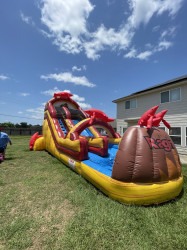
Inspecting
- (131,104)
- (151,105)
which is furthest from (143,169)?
(131,104)

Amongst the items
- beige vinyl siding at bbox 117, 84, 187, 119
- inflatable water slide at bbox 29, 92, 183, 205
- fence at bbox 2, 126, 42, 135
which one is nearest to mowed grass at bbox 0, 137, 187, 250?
inflatable water slide at bbox 29, 92, 183, 205

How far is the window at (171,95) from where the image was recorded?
12.7m

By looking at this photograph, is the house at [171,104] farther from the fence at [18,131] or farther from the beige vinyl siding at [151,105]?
the fence at [18,131]

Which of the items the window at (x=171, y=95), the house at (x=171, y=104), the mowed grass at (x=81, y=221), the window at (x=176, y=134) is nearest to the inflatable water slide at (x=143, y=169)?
the mowed grass at (x=81, y=221)

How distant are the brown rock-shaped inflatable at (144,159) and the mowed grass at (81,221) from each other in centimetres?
60

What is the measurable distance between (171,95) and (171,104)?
0.68 m

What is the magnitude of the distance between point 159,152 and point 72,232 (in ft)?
7.89

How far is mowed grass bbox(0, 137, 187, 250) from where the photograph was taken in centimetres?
264

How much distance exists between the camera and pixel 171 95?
13.2 metres

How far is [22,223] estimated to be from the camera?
3143 mm

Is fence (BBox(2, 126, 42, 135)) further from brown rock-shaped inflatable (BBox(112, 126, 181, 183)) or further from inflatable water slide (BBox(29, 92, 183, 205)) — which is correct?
brown rock-shaped inflatable (BBox(112, 126, 181, 183))

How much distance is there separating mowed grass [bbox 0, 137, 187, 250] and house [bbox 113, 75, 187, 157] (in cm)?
880

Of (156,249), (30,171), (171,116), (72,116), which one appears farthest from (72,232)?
(171,116)

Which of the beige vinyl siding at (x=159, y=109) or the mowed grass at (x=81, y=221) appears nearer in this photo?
the mowed grass at (x=81, y=221)
